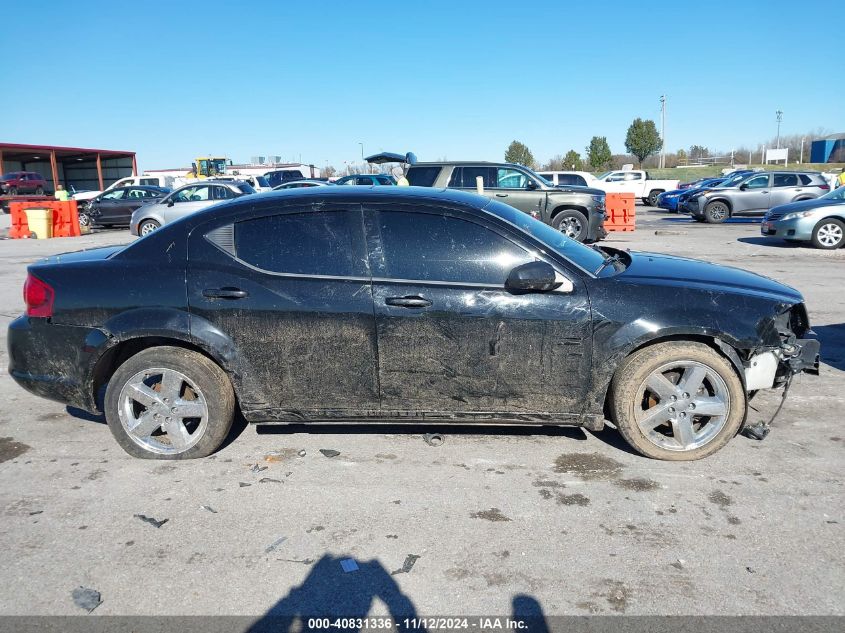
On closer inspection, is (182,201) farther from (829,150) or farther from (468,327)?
(829,150)

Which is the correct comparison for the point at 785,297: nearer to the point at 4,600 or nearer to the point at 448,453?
the point at 448,453

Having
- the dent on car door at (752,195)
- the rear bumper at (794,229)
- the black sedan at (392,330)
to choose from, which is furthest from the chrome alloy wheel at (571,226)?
the black sedan at (392,330)

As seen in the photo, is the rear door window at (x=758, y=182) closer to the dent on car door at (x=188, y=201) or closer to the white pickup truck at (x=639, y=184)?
the white pickup truck at (x=639, y=184)

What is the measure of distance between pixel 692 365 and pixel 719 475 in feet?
2.16

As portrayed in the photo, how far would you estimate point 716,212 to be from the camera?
22.7 meters

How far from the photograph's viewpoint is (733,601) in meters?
2.82

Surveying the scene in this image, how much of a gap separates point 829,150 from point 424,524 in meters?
97.4

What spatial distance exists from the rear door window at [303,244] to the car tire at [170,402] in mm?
746

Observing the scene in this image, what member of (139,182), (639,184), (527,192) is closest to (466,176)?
(527,192)

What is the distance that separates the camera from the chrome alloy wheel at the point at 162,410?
4199 mm

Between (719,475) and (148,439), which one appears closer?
(719,475)

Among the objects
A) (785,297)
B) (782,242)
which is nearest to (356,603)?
(785,297)

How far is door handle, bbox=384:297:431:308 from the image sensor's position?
3990mm

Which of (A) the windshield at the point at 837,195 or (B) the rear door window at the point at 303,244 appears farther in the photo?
(A) the windshield at the point at 837,195
